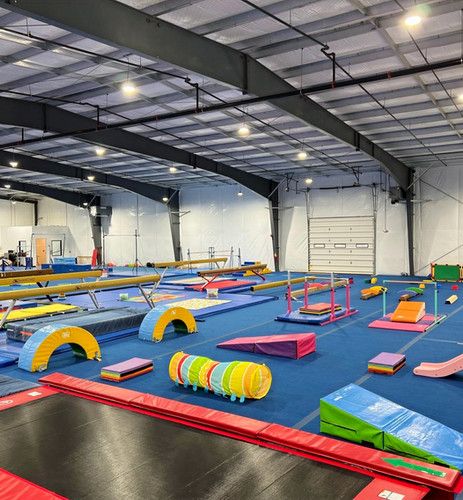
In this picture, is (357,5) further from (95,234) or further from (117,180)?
(95,234)

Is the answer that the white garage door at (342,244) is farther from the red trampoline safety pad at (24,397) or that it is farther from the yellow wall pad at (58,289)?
the red trampoline safety pad at (24,397)

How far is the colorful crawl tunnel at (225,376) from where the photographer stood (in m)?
5.98

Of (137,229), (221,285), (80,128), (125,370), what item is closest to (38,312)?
(125,370)

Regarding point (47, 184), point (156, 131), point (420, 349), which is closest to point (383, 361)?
point (420, 349)

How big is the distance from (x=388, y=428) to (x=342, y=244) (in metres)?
19.9

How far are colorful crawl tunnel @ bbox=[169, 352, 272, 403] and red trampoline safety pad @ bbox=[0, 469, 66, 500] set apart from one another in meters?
3.03

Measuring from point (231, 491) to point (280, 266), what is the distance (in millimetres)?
23079

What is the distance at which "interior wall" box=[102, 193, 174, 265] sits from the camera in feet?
98.6

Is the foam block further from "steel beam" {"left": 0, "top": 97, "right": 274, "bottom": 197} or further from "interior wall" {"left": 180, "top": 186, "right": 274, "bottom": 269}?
"interior wall" {"left": 180, "top": 186, "right": 274, "bottom": 269}

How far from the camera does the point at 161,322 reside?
9625 mm

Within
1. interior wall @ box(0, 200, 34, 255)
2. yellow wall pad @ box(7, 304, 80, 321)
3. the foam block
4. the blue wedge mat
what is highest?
interior wall @ box(0, 200, 34, 255)

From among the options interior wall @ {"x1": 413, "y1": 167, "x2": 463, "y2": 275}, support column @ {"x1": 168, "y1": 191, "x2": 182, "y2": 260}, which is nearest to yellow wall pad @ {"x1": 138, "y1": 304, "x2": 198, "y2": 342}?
interior wall @ {"x1": 413, "y1": 167, "x2": 463, "y2": 275}

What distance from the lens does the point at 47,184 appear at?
97.1 ft

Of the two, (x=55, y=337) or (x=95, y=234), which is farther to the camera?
(x=95, y=234)
